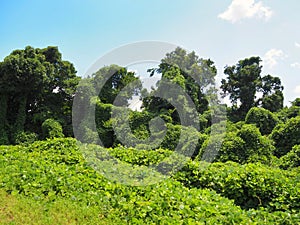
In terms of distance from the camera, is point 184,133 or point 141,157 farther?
point 184,133

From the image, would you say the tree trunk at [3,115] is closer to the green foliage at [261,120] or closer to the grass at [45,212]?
the green foliage at [261,120]

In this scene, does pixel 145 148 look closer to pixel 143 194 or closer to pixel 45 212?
pixel 143 194

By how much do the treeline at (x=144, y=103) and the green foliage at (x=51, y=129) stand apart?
0.15 feet

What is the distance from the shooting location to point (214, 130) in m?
11.7

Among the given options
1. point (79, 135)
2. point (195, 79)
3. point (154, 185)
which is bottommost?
point (154, 185)

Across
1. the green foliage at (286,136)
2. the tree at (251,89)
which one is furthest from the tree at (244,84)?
the green foliage at (286,136)

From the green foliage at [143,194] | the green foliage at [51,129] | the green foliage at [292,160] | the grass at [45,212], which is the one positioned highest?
the green foliage at [51,129]

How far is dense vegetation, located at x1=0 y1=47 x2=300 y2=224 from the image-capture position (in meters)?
4.18

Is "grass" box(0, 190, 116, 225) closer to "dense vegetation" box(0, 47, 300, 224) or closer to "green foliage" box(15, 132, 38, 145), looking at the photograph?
"dense vegetation" box(0, 47, 300, 224)

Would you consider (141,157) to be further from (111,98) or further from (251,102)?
(251,102)

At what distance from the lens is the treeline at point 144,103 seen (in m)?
11.6

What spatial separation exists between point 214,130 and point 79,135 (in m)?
6.47

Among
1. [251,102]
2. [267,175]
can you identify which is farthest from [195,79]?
[267,175]

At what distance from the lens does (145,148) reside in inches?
435
